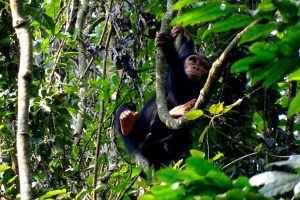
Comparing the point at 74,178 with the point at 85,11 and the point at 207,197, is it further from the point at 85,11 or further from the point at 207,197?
the point at 207,197

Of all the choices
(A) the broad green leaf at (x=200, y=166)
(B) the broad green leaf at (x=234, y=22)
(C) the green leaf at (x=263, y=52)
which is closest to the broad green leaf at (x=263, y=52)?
(C) the green leaf at (x=263, y=52)

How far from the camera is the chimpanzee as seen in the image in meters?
5.16

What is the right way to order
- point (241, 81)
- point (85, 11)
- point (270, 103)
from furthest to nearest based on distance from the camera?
point (85, 11), point (241, 81), point (270, 103)

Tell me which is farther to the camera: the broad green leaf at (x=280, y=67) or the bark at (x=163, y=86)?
the bark at (x=163, y=86)

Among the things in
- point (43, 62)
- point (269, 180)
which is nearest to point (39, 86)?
point (43, 62)

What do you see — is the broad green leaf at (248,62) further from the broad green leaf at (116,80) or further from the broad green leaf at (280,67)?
the broad green leaf at (116,80)

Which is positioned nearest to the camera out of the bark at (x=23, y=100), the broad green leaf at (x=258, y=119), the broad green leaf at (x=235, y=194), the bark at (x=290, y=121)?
the broad green leaf at (x=235, y=194)

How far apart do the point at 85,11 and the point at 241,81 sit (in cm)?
247

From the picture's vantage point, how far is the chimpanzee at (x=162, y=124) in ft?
16.9

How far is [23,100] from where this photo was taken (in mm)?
2781

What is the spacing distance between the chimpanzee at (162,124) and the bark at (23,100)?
205cm

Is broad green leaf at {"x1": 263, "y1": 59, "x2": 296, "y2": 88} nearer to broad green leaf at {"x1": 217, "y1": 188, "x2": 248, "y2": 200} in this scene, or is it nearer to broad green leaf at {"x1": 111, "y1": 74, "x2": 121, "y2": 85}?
broad green leaf at {"x1": 217, "y1": 188, "x2": 248, "y2": 200}

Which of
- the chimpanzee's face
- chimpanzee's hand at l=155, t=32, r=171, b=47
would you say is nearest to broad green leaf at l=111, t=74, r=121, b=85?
the chimpanzee's face

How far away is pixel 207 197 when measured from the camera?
1336mm
